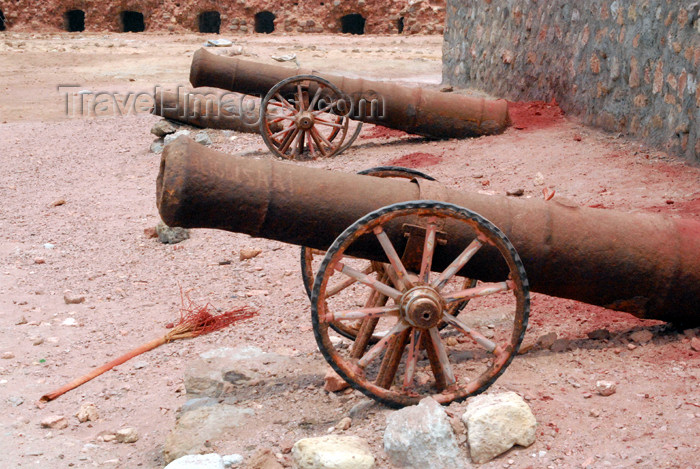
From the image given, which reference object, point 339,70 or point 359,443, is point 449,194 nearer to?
point 359,443

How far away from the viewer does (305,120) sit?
32.9 feet

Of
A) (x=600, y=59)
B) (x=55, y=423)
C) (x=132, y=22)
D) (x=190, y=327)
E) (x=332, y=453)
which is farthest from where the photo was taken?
(x=132, y=22)

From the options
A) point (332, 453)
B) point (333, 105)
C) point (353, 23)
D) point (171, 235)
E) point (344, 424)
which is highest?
point (353, 23)

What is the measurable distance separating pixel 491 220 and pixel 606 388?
Result: 97 cm

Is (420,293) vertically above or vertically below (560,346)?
above

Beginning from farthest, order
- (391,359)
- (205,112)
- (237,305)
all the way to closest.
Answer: (205,112) < (237,305) < (391,359)

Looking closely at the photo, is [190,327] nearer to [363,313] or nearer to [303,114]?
[363,313]

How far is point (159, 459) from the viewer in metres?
3.85

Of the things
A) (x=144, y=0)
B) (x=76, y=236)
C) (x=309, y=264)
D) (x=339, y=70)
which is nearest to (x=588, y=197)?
(x=309, y=264)

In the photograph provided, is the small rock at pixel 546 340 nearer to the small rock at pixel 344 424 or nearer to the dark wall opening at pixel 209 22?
the small rock at pixel 344 424

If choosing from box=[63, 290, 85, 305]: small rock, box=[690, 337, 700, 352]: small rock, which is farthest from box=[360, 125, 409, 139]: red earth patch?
box=[690, 337, 700, 352]: small rock

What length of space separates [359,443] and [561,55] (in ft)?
25.3

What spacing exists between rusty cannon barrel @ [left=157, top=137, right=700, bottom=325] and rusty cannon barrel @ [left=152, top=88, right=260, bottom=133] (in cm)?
828

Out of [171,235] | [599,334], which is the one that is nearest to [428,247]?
[599,334]
